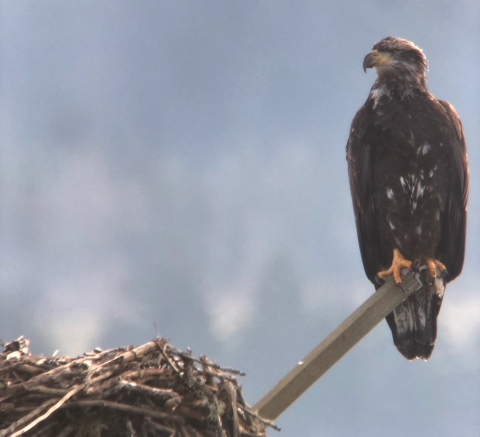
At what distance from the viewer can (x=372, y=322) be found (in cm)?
405

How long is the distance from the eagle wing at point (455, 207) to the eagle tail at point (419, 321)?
0.30 metres

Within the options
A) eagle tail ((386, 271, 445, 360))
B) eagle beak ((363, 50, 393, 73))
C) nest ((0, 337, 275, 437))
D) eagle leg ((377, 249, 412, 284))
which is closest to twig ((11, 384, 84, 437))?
nest ((0, 337, 275, 437))

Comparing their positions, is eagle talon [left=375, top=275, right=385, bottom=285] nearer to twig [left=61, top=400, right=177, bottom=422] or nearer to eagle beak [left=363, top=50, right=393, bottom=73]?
eagle beak [left=363, top=50, right=393, bottom=73]

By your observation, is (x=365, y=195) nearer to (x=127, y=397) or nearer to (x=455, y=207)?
(x=455, y=207)

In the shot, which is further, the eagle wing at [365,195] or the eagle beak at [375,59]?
the eagle beak at [375,59]

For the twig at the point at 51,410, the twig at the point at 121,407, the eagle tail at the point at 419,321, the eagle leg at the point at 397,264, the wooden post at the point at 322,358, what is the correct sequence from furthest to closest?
the eagle tail at the point at 419,321 < the eagle leg at the point at 397,264 < the wooden post at the point at 322,358 < the twig at the point at 121,407 < the twig at the point at 51,410

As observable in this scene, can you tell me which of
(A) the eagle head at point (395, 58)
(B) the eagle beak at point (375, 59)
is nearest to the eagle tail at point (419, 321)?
(A) the eagle head at point (395, 58)

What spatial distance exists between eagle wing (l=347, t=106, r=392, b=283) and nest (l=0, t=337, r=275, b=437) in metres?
3.55

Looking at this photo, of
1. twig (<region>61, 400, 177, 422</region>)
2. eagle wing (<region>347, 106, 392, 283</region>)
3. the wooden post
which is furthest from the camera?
eagle wing (<region>347, 106, 392, 283</region>)

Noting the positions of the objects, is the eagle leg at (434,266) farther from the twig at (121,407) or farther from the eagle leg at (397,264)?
the twig at (121,407)

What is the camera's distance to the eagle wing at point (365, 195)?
6504 mm

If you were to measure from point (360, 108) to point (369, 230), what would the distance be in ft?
5.05

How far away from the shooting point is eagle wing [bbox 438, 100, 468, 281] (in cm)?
637

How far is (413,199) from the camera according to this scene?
6480 millimetres
